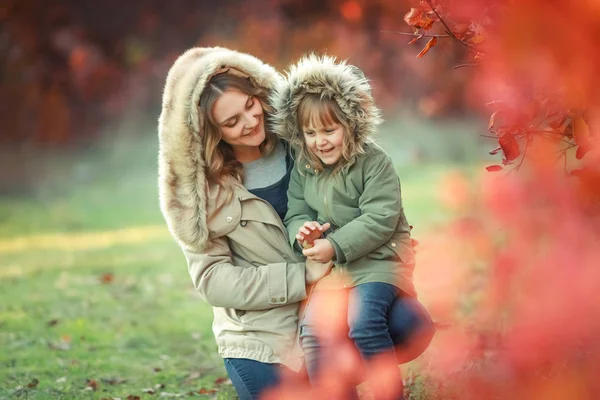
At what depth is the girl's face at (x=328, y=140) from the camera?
3.39 meters

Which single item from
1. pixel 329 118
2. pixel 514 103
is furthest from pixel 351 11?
pixel 514 103

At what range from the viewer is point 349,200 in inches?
136

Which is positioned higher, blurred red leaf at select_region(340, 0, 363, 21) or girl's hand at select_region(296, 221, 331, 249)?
blurred red leaf at select_region(340, 0, 363, 21)

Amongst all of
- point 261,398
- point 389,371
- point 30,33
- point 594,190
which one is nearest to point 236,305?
point 261,398

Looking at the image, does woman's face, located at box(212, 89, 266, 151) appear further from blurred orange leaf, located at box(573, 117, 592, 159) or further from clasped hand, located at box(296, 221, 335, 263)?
blurred orange leaf, located at box(573, 117, 592, 159)

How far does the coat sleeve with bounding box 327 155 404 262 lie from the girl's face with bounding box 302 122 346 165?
4.9 inches

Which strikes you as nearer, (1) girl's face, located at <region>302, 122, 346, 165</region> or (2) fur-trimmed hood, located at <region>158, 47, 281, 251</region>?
(1) girl's face, located at <region>302, 122, 346, 165</region>

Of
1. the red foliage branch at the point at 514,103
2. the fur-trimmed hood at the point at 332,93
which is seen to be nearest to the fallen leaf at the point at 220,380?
the fur-trimmed hood at the point at 332,93

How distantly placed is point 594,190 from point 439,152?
12.6m

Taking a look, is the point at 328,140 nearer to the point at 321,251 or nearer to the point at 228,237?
the point at 321,251

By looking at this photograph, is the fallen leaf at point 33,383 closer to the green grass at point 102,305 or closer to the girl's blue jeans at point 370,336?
the green grass at point 102,305

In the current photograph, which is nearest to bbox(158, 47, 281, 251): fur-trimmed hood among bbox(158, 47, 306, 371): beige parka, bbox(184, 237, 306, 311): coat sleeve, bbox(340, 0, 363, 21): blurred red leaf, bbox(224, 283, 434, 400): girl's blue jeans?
bbox(158, 47, 306, 371): beige parka

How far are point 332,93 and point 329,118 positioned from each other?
92 millimetres

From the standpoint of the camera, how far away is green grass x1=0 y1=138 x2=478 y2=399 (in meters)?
4.87
